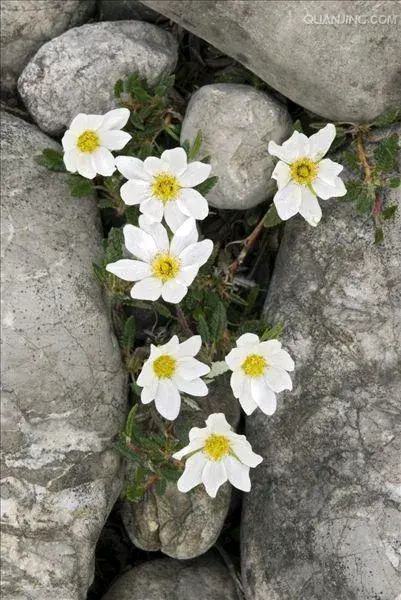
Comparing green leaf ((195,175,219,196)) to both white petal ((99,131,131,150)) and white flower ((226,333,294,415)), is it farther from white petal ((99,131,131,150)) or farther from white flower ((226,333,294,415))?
white flower ((226,333,294,415))

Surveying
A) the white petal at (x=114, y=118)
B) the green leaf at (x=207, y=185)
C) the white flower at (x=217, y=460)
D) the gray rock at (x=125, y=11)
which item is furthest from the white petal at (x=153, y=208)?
the gray rock at (x=125, y=11)

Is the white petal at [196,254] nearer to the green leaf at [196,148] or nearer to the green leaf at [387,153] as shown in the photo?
the green leaf at [196,148]

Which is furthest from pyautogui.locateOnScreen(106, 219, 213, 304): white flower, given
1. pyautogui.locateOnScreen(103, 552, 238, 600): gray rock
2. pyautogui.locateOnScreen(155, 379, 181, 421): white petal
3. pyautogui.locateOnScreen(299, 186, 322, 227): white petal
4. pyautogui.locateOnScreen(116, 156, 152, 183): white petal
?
pyautogui.locateOnScreen(103, 552, 238, 600): gray rock

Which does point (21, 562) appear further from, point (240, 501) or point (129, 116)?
point (129, 116)

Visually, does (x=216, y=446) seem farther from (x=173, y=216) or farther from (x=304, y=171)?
(x=304, y=171)

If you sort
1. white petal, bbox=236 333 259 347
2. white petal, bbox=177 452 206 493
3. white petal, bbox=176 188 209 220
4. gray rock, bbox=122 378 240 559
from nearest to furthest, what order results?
white petal, bbox=236 333 259 347 → white petal, bbox=177 452 206 493 → white petal, bbox=176 188 209 220 → gray rock, bbox=122 378 240 559

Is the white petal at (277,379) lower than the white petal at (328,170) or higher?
lower
